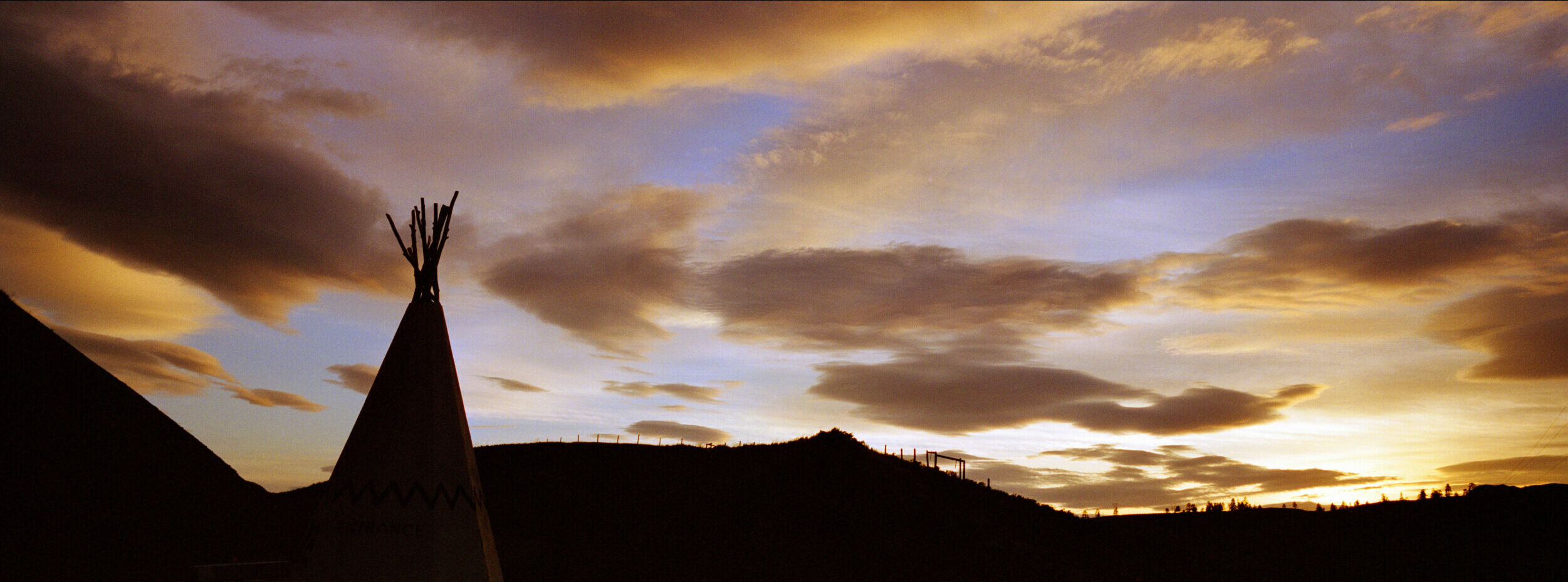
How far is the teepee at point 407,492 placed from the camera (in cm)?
Result: 1212

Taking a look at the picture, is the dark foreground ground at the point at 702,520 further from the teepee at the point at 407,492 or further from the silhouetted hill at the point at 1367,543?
the teepee at the point at 407,492

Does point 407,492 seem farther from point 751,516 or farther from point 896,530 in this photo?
point 896,530

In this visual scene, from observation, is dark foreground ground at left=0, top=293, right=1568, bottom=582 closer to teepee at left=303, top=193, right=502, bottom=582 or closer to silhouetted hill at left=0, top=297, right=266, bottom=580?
silhouetted hill at left=0, top=297, right=266, bottom=580

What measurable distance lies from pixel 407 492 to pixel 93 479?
31.9 ft

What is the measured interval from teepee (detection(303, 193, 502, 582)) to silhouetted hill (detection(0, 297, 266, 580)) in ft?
22.6

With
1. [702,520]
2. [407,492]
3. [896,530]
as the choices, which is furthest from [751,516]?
[407,492]

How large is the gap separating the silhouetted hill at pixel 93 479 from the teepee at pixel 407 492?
6874 mm

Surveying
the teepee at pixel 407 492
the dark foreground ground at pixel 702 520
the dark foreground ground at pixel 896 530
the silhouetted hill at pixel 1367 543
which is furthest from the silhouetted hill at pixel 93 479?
the silhouetted hill at pixel 1367 543

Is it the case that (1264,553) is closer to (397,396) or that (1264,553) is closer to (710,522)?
(710,522)

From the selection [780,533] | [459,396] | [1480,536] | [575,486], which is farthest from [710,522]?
[1480,536]

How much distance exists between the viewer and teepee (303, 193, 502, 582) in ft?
39.8

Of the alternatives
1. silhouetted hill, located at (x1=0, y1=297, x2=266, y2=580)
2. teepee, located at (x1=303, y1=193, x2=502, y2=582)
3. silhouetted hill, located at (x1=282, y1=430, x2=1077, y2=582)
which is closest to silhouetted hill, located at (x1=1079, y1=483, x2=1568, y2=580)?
silhouetted hill, located at (x1=282, y1=430, x2=1077, y2=582)

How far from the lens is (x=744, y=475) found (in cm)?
3209

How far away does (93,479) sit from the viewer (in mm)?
16922
